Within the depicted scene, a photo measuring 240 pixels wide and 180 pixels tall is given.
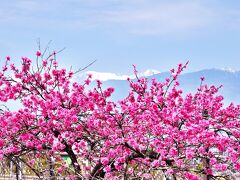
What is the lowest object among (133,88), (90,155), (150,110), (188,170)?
(188,170)

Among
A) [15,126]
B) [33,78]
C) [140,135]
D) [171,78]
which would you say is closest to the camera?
[140,135]

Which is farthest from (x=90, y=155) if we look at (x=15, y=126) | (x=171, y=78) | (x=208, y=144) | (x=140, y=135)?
(x=171, y=78)

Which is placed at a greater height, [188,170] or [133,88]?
[133,88]

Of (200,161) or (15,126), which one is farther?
(15,126)

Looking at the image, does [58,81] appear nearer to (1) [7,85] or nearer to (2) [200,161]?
(1) [7,85]

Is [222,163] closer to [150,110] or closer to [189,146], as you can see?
[189,146]

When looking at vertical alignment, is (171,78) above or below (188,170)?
above

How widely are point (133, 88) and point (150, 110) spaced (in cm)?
191

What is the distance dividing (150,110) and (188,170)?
2.11 m

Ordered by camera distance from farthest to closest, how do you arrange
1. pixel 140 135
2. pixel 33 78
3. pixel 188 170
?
pixel 33 78, pixel 140 135, pixel 188 170

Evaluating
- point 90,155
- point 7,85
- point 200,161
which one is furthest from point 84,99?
point 200,161

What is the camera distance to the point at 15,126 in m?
10.4

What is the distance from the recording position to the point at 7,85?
11578mm

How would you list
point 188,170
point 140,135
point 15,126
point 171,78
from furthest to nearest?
point 171,78, point 15,126, point 140,135, point 188,170
